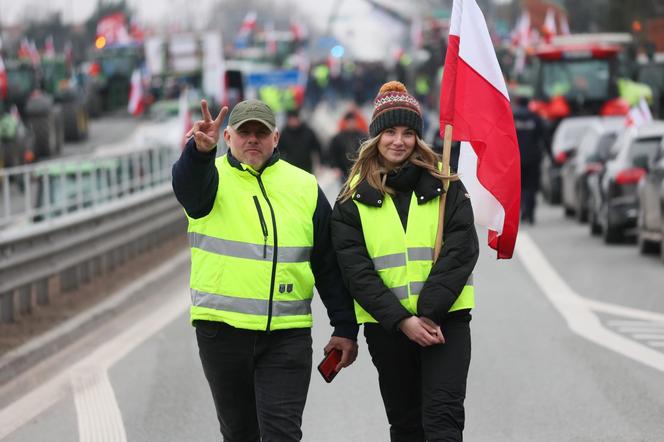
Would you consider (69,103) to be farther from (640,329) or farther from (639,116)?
(640,329)

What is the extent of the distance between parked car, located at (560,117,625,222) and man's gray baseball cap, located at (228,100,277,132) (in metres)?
17.7

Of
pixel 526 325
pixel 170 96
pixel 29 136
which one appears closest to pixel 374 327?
pixel 526 325

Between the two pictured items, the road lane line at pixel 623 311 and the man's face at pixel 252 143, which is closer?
the man's face at pixel 252 143

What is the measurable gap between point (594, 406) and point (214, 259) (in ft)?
13.2

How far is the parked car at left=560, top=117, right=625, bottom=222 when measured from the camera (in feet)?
82.0

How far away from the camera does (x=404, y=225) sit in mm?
6488

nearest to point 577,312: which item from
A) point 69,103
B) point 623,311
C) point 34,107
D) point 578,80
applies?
point 623,311

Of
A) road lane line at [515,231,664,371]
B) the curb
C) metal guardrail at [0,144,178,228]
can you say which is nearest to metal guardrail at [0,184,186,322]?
metal guardrail at [0,144,178,228]

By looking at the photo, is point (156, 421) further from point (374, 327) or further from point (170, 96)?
point (170, 96)

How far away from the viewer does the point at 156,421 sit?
9586 mm

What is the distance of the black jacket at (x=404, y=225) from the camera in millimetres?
6352

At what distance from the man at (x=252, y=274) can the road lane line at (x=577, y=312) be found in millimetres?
5301

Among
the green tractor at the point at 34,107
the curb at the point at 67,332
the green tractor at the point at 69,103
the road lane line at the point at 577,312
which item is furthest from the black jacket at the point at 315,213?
the green tractor at the point at 69,103

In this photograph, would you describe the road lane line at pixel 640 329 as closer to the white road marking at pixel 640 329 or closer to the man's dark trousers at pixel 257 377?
the white road marking at pixel 640 329
